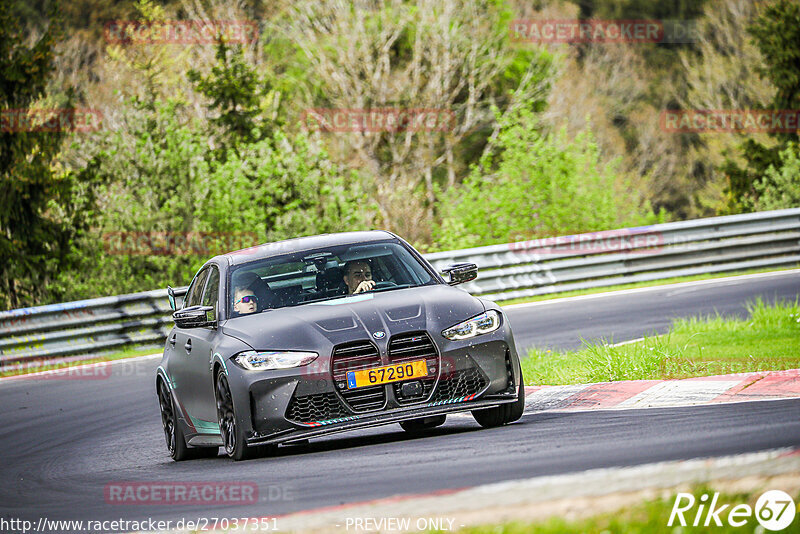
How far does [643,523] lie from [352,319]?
394cm

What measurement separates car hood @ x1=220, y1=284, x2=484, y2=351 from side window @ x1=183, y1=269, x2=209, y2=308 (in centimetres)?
149

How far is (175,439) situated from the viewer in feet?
34.0

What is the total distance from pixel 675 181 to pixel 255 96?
4010 cm

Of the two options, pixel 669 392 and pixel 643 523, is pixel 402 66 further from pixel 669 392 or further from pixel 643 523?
pixel 643 523

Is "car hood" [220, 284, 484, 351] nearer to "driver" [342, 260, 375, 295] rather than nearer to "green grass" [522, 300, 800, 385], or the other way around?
"driver" [342, 260, 375, 295]

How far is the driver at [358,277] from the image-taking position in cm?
976

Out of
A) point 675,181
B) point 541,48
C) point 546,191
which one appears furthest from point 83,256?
point 675,181

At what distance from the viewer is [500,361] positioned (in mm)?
8930

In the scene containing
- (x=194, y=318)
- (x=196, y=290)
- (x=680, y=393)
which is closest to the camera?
(x=194, y=318)

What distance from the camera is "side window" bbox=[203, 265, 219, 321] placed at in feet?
33.2

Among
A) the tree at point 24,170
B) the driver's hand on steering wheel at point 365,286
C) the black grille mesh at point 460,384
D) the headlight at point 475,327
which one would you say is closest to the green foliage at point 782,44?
the tree at point 24,170

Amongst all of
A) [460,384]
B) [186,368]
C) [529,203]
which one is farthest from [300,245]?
[529,203]

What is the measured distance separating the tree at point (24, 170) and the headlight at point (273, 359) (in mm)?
16126

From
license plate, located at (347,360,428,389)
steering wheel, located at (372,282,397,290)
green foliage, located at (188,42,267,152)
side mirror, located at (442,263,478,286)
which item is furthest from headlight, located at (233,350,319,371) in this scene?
green foliage, located at (188,42,267,152)
